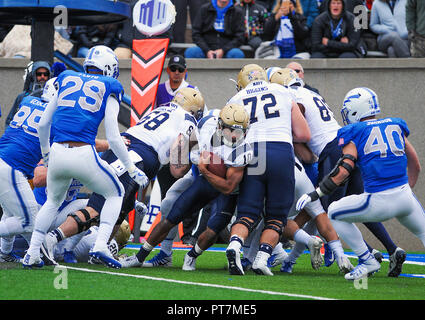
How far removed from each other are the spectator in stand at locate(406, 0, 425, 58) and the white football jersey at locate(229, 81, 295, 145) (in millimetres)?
5118

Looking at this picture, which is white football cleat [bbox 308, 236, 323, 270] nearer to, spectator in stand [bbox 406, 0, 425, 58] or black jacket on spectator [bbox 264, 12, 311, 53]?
black jacket on spectator [bbox 264, 12, 311, 53]

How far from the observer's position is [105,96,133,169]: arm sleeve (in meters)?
6.09

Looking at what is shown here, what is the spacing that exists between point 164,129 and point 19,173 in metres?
1.33

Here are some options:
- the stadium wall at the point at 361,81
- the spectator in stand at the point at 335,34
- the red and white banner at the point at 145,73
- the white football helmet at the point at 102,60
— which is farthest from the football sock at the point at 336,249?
the spectator in stand at the point at 335,34

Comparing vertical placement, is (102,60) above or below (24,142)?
above

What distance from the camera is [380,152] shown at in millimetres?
6188

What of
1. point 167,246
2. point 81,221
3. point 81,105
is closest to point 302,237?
point 167,246

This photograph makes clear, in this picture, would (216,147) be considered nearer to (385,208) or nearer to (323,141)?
(323,141)

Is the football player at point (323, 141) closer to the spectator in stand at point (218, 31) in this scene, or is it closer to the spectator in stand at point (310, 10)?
the spectator in stand at point (218, 31)

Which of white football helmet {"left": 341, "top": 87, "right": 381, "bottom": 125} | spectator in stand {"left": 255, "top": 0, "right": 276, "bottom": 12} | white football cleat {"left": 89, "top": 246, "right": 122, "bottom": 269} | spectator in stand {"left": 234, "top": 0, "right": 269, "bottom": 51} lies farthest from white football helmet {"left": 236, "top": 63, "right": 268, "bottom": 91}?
spectator in stand {"left": 255, "top": 0, "right": 276, "bottom": 12}

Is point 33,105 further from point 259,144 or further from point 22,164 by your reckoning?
point 259,144

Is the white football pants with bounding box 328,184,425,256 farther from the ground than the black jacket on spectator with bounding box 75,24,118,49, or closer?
closer
